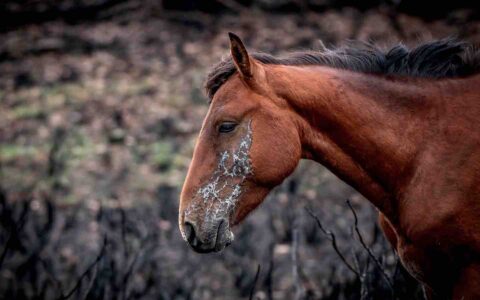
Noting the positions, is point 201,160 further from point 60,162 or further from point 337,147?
point 60,162

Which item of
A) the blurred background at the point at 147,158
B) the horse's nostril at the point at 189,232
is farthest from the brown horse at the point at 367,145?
the blurred background at the point at 147,158

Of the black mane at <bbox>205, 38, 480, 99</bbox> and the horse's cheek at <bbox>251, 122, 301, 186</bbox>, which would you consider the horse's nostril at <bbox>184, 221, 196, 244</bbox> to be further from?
the black mane at <bbox>205, 38, 480, 99</bbox>

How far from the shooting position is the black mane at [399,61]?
3.57m

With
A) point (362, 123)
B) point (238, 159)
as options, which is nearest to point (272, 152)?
point (238, 159)

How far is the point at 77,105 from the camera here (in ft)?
32.9

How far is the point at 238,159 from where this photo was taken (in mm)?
3422

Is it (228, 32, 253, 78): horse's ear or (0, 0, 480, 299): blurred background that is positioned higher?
(228, 32, 253, 78): horse's ear

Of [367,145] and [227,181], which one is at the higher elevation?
[367,145]

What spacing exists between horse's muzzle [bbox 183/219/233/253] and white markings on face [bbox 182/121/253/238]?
0.06 metres

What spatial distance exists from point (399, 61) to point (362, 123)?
471 mm

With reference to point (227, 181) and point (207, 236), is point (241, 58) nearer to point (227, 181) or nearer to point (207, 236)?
point (227, 181)

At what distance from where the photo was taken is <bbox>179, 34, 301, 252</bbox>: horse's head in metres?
3.37

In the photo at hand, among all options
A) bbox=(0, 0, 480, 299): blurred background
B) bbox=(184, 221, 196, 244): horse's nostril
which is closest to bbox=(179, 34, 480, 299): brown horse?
bbox=(184, 221, 196, 244): horse's nostril

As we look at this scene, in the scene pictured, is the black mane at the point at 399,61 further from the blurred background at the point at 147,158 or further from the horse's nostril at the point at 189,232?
the horse's nostril at the point at 189,232
